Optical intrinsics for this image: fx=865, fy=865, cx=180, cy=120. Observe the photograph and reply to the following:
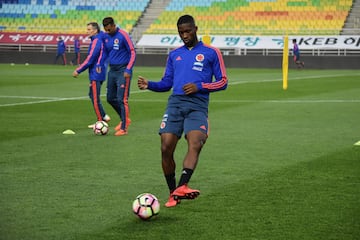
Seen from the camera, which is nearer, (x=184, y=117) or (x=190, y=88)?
(x=190, y=88)

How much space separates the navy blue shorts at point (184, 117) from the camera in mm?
8812


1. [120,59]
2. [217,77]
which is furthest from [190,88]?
[120,59]

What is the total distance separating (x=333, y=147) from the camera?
13664mm

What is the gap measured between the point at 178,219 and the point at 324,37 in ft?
149

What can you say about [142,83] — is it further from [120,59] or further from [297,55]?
[297,55]

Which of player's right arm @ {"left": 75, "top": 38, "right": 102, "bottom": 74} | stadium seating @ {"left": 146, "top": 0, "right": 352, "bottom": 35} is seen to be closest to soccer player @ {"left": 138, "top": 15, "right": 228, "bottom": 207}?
player's right arm @ {"left": 75, "top": 38, "right": 102, "bottom": 74}

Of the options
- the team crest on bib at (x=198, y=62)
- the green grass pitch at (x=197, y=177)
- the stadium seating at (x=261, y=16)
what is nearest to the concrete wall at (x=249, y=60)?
the stadium seating at (x=261, y=16)

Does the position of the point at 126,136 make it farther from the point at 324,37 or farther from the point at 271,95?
the point at 324,37

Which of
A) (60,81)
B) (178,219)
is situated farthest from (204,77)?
(60,81)

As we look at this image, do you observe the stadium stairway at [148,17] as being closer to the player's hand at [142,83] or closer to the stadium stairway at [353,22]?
the stadium stairway at [353,22]

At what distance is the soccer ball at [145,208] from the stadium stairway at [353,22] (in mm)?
45739

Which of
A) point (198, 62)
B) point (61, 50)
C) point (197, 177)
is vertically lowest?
point (61, 50)

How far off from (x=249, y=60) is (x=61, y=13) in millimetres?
17732

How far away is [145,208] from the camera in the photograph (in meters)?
7.98
